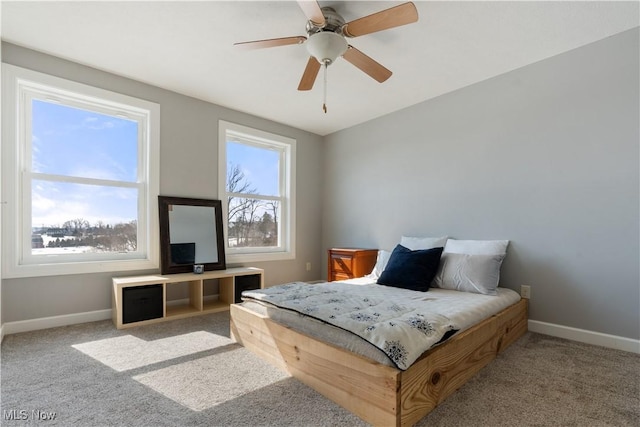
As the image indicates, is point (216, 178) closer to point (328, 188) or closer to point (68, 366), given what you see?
point (328, 188)

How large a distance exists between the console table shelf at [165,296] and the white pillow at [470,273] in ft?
6.84

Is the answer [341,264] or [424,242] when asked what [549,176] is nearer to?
[424,242]

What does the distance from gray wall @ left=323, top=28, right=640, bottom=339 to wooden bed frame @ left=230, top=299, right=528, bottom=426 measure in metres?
0.81

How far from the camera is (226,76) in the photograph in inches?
123

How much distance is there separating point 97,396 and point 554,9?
3.72 m

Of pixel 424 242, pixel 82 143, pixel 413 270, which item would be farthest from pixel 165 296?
pixel 424 242

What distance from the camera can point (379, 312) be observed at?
1875mm

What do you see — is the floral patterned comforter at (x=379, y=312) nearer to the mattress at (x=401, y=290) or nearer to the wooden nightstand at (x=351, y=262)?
the mattress at (x=401, y=290)

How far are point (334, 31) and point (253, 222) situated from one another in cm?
275

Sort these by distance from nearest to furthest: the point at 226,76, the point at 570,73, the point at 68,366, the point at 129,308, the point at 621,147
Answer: the point at 68,366 < the point at 621,147 < the point at 570,73 < the point at 129,308 < the point at 226,76

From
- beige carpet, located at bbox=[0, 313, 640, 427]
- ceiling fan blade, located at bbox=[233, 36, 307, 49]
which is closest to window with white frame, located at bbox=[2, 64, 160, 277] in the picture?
beige carpet, located at bbox=[0, 313, 640, 427]

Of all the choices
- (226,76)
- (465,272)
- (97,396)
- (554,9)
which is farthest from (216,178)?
(554,9)

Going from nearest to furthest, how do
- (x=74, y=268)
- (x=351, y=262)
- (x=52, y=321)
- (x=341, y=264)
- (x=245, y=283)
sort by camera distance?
(x=52, y=321), (x=74, y=268), (x=245, y=283), (x=351, y=262), (x=341, y=264)

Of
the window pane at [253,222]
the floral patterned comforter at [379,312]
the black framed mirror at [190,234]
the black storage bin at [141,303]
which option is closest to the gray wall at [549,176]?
the floral patterned comforter at [379,312]
